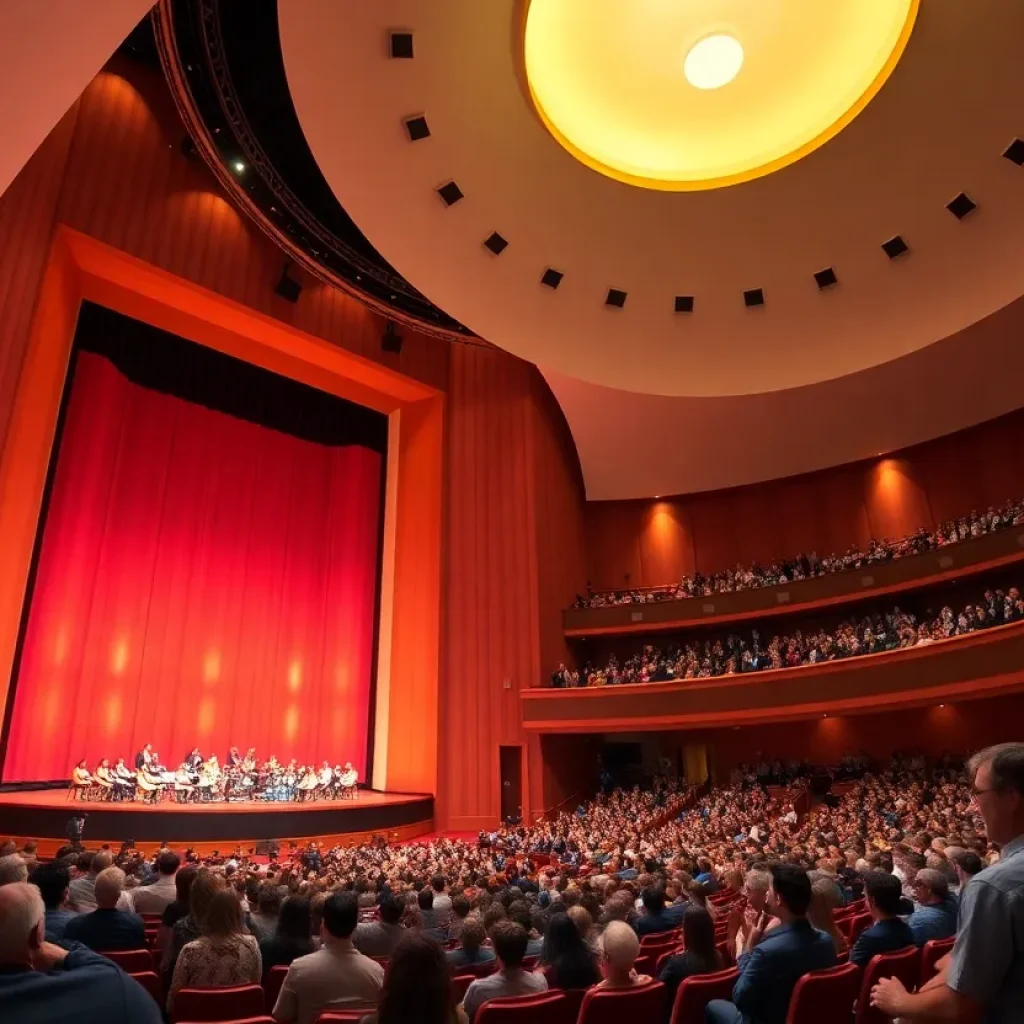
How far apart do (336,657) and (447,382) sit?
627 cm

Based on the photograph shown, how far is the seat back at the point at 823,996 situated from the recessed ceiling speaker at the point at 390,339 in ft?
47.4

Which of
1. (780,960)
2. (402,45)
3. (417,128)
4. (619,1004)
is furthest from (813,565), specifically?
(619,1004)

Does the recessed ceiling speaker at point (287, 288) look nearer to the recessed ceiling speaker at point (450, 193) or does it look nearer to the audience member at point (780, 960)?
the recessed ceiling speaker at point (450, 193)

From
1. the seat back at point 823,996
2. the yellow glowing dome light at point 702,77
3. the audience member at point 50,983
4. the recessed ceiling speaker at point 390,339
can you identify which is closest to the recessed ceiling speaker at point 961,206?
the yellow glowing dome light at point 702,77

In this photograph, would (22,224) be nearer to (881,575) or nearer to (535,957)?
(535,957)

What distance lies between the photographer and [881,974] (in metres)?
2.76

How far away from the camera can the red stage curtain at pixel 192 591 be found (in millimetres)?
12531

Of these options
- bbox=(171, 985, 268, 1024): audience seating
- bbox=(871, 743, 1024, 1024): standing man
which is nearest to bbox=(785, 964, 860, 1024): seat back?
bbox=(871, 743, 1024, 1024): standing man

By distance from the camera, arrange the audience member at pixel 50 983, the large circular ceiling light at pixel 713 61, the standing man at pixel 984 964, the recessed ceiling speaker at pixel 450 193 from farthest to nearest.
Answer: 1. the recessed ceiling speaker at pixel 450 193
2. the large circular ceiling light at pixel 713 61
3. the standing man at pixel 984 964
4. the audience member at pixel 50 983

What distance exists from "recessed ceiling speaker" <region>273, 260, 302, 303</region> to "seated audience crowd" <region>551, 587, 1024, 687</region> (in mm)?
8661

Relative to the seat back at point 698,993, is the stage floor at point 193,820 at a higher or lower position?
higher

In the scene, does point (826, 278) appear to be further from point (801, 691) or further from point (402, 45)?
point (402, 45)

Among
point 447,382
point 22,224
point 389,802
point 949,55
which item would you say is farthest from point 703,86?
point 389,802

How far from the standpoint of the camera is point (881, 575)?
14125mm
